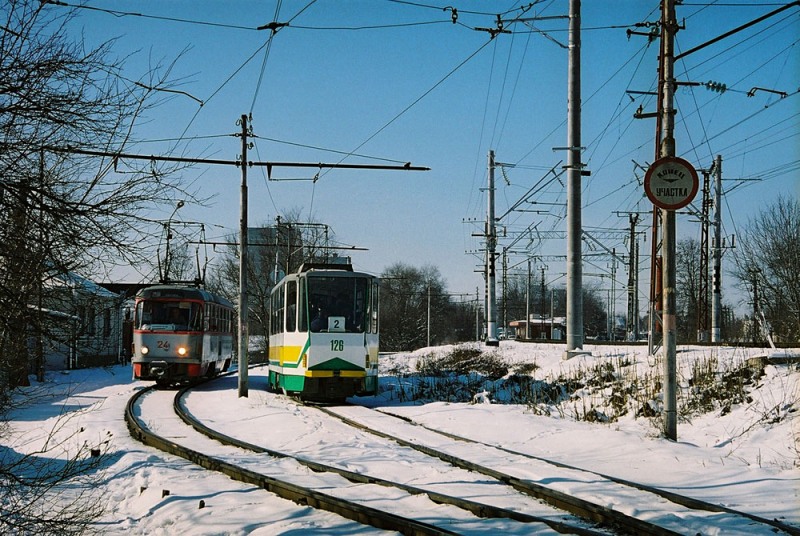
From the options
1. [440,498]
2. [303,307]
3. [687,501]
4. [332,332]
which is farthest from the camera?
[303,307]

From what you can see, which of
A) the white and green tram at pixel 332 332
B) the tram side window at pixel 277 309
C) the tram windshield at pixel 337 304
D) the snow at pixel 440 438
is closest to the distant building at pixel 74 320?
the snow at pixel 440 438

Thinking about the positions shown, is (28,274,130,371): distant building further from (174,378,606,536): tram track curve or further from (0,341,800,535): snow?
(174,378,606,536): tram track curve

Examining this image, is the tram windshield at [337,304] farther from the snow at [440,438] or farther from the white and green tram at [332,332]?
the snow at [440,438]

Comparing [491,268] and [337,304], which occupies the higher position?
[491,268]

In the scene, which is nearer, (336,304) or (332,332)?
(332,332)

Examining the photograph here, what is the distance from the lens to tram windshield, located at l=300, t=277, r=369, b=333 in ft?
66.0

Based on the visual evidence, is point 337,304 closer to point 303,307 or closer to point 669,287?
point 303,307

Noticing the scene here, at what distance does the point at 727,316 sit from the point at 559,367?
6834 centimetres

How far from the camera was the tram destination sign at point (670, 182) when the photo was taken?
39.2ft

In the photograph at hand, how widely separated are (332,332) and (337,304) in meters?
0.73

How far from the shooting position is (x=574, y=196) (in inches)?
814

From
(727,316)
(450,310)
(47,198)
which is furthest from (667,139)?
(450,310)

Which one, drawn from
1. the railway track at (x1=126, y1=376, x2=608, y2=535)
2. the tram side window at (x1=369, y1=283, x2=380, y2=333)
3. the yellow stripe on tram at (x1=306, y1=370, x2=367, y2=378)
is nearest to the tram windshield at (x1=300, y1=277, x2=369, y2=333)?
the tram side window at (x1=369, y1=283, x2=380, y2=333)

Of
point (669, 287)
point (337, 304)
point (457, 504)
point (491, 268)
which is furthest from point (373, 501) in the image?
point (491, 268)
